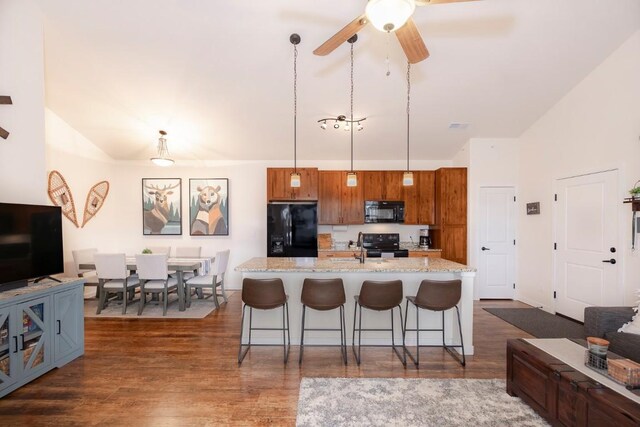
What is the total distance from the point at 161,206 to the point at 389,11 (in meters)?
5.95

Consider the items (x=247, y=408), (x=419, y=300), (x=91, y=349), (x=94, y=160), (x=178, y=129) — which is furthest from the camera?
(x=94, y=160)

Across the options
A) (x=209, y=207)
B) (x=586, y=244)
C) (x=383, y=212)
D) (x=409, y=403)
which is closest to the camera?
(x=409, y=403)

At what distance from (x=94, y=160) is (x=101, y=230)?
4.55ft

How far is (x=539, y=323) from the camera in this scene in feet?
13.5

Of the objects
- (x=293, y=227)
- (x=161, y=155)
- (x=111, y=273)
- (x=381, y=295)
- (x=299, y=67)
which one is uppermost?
(x=299, y=67)

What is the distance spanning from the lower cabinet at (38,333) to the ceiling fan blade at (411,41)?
12.2ft

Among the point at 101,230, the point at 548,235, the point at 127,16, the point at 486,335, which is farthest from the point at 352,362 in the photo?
the point at 101,230

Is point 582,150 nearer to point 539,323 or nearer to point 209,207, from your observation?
point 539,323

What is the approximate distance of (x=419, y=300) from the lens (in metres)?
2.97

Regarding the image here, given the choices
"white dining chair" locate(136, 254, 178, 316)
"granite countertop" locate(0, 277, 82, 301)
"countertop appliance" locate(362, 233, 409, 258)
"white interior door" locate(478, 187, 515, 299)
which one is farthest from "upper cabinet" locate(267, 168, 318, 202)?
"granite countertop" locate(0, 277, 82, 301)

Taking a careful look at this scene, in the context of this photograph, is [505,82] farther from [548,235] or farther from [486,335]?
[486,335]

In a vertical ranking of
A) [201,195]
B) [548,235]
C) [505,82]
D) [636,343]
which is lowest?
[636,343]

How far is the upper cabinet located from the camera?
5754mm

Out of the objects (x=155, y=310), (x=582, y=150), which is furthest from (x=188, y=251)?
(x=582, y=150)
